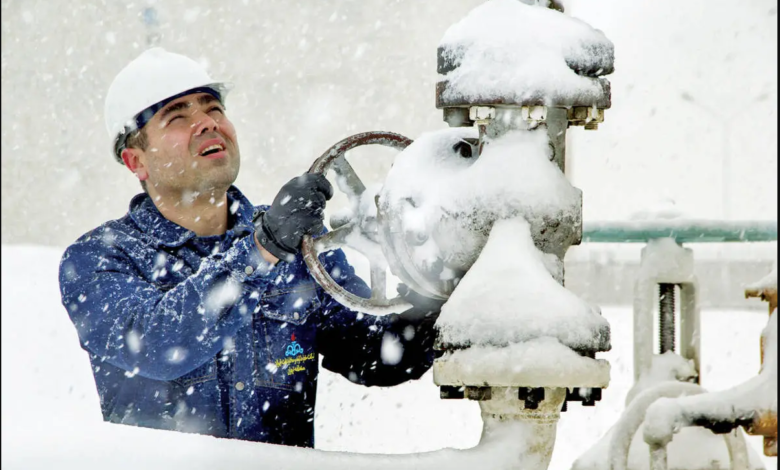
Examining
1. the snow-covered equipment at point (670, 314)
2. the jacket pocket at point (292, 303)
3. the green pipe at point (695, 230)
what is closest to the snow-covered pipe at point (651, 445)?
the snow-covered equipment at point (670, 314)

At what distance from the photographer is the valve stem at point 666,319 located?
1647mm

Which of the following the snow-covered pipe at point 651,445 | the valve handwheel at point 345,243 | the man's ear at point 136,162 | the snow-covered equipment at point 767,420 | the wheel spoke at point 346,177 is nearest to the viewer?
the snow-covered equipment at point 767,420

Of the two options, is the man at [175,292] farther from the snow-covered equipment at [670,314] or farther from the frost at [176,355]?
the snow-covered equipment at [670,314]

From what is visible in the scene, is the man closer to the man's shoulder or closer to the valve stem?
the man's shoulder

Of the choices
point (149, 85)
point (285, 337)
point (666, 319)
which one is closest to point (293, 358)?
point (285, 337)

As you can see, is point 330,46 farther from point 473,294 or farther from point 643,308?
point 473,294

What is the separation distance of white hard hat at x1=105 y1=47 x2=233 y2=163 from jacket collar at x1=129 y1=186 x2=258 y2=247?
Answer: 168mm

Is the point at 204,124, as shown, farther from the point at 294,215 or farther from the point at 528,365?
the point at 528,365

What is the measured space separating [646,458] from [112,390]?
1.00m

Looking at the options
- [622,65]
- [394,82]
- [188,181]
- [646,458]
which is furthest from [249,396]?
[622,65]

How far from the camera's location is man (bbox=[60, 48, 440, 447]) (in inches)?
58.6

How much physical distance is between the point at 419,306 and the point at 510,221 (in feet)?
1.05

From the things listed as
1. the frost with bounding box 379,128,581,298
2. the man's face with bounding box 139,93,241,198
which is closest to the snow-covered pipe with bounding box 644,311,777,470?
the frost with bounding box 379,128,581,298

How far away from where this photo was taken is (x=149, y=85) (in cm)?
173
